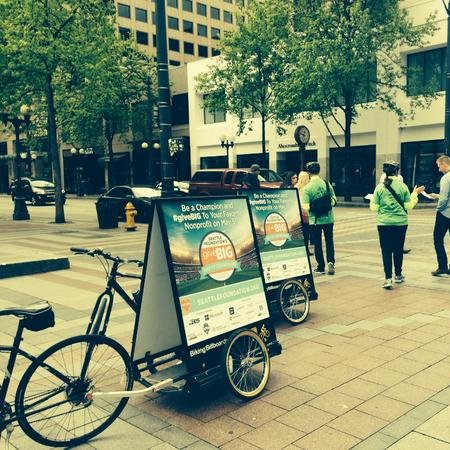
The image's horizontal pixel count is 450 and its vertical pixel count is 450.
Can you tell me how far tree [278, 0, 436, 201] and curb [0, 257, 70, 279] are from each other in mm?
18089

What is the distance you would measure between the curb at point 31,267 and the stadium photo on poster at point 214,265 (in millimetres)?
6180

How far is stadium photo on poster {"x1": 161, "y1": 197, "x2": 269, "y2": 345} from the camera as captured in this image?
162 inches

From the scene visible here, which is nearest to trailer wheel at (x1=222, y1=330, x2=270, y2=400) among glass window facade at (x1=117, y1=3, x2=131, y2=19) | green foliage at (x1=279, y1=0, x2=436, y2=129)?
green foliage at (x1=279, y1=0, x2=436, y2=129)

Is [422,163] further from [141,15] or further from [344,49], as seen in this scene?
[141,15]

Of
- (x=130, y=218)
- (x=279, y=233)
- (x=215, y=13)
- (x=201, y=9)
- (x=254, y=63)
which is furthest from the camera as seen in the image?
(x=215, y=13)

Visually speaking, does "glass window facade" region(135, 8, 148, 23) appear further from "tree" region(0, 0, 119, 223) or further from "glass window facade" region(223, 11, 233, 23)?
"tree" region(0, 0, 119, 223)

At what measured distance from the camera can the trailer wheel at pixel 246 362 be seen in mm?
4164

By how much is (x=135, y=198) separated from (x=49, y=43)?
622 centimetres

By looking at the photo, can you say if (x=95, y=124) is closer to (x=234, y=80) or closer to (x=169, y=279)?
(x=234, y=80)

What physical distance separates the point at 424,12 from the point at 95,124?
23.8m

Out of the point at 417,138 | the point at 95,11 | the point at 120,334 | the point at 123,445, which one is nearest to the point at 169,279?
the point at 123,445

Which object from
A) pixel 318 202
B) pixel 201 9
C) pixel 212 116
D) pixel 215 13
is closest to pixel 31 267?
pixel 318 202

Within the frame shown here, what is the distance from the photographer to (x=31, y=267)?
9.75 meters

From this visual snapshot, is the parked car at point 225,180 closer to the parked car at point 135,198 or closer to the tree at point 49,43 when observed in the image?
the parked car at point 135,198
